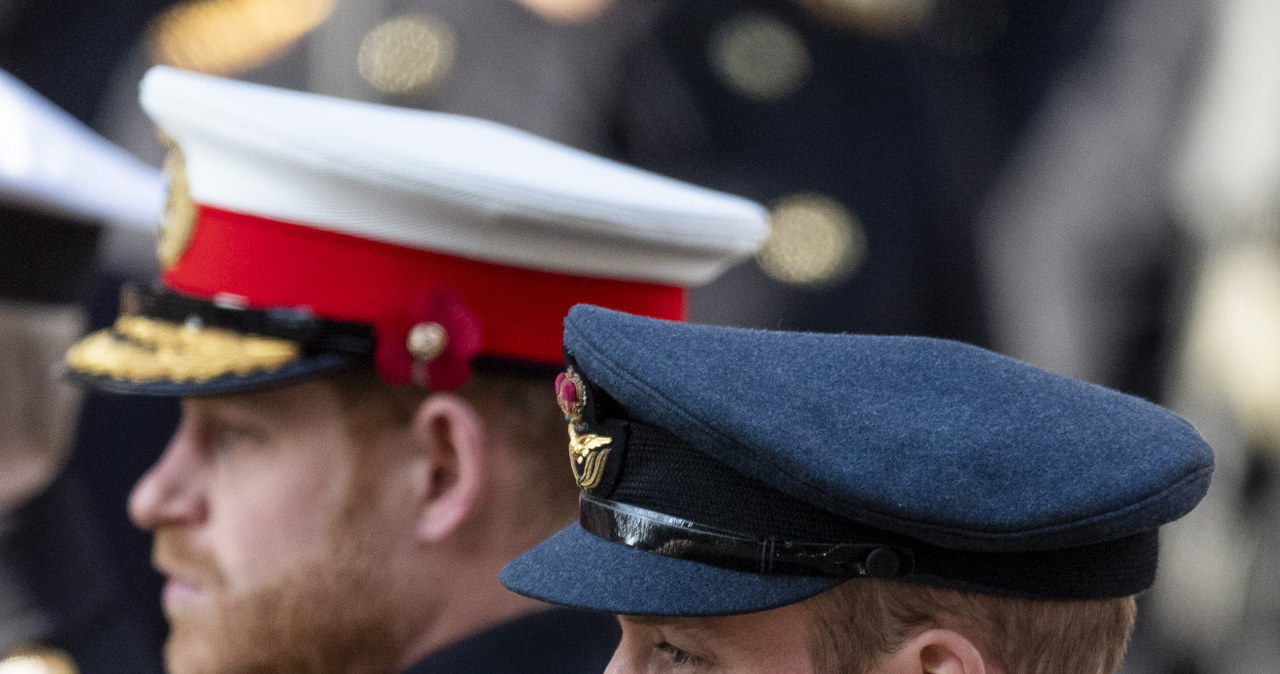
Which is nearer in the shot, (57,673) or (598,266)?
(598,266)

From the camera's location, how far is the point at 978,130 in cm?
285

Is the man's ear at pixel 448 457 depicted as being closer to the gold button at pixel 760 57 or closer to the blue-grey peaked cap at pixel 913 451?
the blue-grey peaked cap at pixel 913 451

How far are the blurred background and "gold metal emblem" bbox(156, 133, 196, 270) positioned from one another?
2.27ft

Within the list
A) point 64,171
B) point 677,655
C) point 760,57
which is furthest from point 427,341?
point 760,57

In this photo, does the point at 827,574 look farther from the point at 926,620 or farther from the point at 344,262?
the point at 344,262

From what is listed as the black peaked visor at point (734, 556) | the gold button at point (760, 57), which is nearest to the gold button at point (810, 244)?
the gold button at point (760, 57)

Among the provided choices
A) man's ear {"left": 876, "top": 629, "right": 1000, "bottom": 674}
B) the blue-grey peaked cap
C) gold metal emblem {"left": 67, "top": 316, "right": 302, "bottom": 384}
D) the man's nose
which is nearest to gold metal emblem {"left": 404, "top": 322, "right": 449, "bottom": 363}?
gold metal emblem {"left": 67, "top": 316, "right": 302, "bottom": 384}

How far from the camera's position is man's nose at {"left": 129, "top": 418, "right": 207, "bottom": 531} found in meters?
1.64

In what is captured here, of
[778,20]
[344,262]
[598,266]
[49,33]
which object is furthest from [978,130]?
[49,33]

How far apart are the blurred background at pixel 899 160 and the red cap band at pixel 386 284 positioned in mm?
925

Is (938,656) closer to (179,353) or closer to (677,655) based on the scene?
(677,655)

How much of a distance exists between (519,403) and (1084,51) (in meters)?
1.84

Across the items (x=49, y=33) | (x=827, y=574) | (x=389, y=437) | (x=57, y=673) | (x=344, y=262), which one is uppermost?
(x=49, y=33)

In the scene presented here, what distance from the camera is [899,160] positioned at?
2.73m
